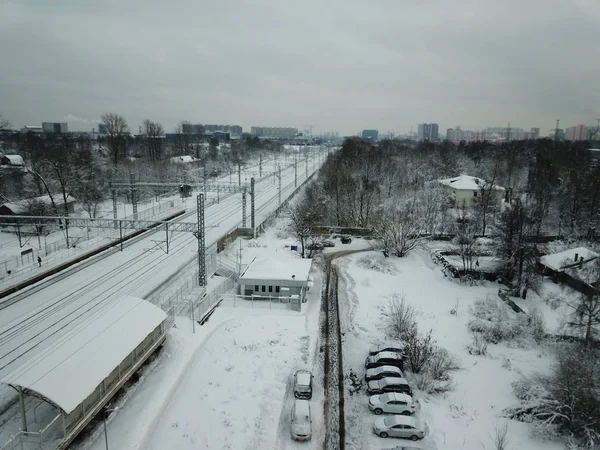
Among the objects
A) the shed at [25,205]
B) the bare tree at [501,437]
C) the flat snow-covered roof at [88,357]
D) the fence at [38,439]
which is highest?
the shed at [25,205]

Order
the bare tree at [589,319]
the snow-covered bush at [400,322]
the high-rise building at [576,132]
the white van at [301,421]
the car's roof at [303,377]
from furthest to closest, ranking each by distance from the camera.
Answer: the high-rise building at [576,132], the snow-covered bush at [400,322], the bare tree at [589,319], the car's roof at [303,377], the white van at [301,421]

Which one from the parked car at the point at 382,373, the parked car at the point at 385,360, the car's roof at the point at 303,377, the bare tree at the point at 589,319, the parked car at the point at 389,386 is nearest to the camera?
the car's roof at the point at 303,377

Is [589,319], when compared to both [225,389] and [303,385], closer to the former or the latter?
[303,385]

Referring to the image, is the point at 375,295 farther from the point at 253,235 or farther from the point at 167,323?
the point at 253,235

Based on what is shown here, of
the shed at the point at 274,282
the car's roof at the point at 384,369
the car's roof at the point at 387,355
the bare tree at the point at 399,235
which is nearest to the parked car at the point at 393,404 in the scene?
the car's roof at the point at 384,369

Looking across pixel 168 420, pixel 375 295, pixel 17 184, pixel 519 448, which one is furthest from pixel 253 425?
pixel 17 184

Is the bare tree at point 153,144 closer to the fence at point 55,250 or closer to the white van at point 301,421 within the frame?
the fence at point 55,250
